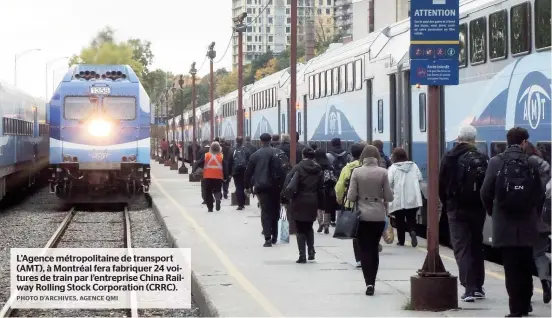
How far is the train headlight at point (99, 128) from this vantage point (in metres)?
29.0

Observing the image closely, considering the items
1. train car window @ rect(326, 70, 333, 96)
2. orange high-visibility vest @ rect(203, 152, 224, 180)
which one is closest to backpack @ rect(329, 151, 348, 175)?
orange high-visibility vest @ rect(203, 152, 224, 180)

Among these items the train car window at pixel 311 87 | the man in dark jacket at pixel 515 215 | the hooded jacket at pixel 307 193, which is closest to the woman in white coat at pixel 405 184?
the hooded jacket at pixel 307 193

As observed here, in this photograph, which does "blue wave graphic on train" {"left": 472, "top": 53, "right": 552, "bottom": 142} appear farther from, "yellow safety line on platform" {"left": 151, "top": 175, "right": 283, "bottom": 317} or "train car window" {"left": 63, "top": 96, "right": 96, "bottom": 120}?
"train car window" {"left": 63, "top": 96, "right": 96, "bottom": 120}

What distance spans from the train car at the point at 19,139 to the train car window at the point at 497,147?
16.3 m

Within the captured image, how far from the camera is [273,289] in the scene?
1260 cm

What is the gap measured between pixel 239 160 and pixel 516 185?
1580 cm

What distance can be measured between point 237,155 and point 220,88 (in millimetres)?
121955

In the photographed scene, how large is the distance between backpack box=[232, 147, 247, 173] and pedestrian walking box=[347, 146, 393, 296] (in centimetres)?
1299

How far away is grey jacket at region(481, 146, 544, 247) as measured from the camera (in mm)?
10078

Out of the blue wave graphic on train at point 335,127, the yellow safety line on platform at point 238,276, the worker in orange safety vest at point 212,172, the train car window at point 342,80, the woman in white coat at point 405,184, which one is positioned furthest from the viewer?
the worker in orange safety vest at point 212,172

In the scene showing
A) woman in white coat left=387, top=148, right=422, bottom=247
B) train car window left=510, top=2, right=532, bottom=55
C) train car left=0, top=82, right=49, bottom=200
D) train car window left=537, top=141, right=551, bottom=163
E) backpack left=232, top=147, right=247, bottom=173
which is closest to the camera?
train car window left=537, top=141, right=551, bottom=163

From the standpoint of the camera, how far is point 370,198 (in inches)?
488

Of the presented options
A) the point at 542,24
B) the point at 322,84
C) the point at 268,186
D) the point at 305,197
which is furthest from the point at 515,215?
the point at 322,84

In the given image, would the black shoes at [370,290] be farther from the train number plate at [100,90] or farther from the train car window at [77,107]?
the train number plate at [100,90]
